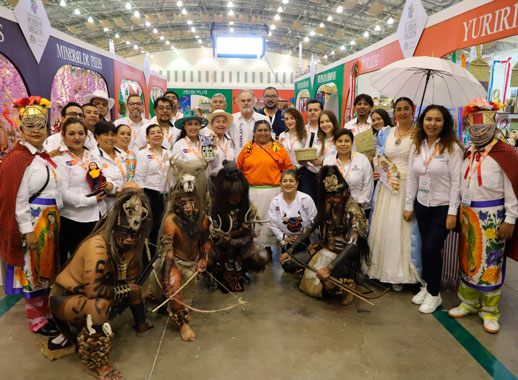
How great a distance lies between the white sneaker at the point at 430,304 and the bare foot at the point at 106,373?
8.10 feet

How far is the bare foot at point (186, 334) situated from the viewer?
276 centimetres

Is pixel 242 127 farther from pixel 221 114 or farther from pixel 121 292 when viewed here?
pixel 121 292

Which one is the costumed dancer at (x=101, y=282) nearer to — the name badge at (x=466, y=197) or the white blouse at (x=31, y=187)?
the white blouse at (x=31, y=187)

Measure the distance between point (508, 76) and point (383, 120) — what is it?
1613 millimetres

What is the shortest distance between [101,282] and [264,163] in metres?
2.19

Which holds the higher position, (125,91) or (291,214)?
(125,91)

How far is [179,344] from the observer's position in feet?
8.91

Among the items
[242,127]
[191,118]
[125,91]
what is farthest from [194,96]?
[191,118]

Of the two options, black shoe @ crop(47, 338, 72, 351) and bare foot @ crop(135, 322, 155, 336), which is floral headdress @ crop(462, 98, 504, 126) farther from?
black shoe @ crop(47, 338, 72, 351)

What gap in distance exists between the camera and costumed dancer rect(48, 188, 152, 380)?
2.30 m

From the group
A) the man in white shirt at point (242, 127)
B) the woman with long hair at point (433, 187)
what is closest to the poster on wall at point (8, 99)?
the man in white shirt at point (242, 127)

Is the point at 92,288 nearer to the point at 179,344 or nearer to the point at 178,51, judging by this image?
the point at 179,344

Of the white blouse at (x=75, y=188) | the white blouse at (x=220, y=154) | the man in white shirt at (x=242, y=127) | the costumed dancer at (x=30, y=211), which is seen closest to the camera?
the costumed dancer at (x=30, y=211)

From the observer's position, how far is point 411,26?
5266 mm
